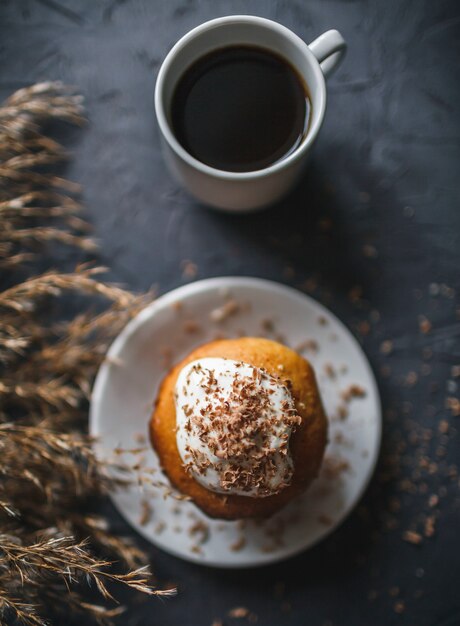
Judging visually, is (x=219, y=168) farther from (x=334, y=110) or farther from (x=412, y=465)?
(x=412, y=465)

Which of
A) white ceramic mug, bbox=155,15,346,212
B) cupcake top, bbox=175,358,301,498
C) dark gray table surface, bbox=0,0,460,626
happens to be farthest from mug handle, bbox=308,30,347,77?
cupcake top, bbox=175,358,301,498

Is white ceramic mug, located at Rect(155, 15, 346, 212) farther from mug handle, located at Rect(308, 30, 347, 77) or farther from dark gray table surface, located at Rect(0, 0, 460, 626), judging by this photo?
dark gray table surface, located at Rect(0, 0, 460, 626)

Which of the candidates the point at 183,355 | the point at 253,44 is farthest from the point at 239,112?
the point at 183,355

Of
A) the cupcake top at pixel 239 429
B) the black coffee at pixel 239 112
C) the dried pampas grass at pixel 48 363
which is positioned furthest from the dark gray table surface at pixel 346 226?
the cupcake top at pixel 239 429

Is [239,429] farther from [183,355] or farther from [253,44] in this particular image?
[253,44]

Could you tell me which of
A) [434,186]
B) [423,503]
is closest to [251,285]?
[434,186]

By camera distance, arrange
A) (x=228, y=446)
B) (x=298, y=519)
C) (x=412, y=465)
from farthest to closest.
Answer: (x=412, y=465) → (x=298, y=519) → (x=228, y=446)
